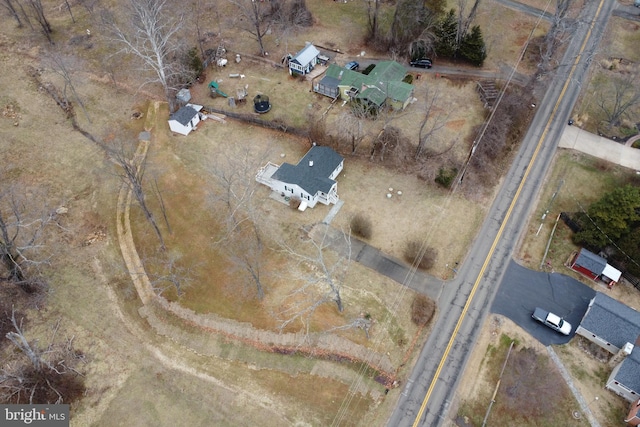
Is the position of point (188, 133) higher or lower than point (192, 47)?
lower

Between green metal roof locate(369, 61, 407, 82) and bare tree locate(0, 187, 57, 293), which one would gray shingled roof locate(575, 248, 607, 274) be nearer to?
green metal roof locate(369, 61, 407, 82)

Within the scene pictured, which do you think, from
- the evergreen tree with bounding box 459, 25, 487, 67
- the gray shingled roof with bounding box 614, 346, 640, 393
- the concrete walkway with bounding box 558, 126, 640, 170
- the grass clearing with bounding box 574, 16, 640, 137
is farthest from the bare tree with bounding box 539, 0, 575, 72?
the gray shingled roof with bounding box 614, 346, 640, 393

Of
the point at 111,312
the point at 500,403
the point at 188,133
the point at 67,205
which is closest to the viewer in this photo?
the point at 500,403

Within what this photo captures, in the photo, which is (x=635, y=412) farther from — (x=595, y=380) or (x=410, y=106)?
(x=410, y=106)

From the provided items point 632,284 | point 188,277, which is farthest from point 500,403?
point 188,277

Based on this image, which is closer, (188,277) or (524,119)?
(188,277)

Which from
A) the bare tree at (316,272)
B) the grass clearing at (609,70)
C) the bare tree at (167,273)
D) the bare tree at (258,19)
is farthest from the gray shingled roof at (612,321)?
the bare tree at (258,19)

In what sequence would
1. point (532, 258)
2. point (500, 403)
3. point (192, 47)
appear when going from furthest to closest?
point (192, 47) < point (532, 258) < point (500, 403)
